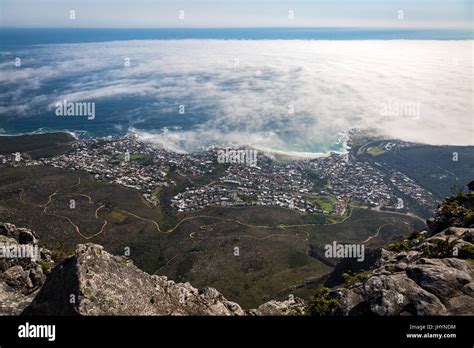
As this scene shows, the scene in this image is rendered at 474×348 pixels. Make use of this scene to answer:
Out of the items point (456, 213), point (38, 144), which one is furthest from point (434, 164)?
point (38, 144)

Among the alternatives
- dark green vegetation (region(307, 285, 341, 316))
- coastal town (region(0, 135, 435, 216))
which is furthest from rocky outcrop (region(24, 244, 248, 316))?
coastal town (region(0, 135, 435, 216))

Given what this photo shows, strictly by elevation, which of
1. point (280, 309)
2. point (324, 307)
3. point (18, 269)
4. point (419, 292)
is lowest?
point (280, 309)

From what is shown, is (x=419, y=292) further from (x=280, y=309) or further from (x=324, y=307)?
(x=280, y=309)

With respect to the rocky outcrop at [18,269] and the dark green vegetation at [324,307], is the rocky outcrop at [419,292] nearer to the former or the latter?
the dark green vegetation at [324,307]

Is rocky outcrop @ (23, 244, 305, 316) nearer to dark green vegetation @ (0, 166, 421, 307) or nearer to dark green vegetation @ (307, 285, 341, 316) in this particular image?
dark green vegetation @ (307, 285, 341, 316)

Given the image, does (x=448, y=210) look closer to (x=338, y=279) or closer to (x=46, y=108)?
(x=338, y=279)
